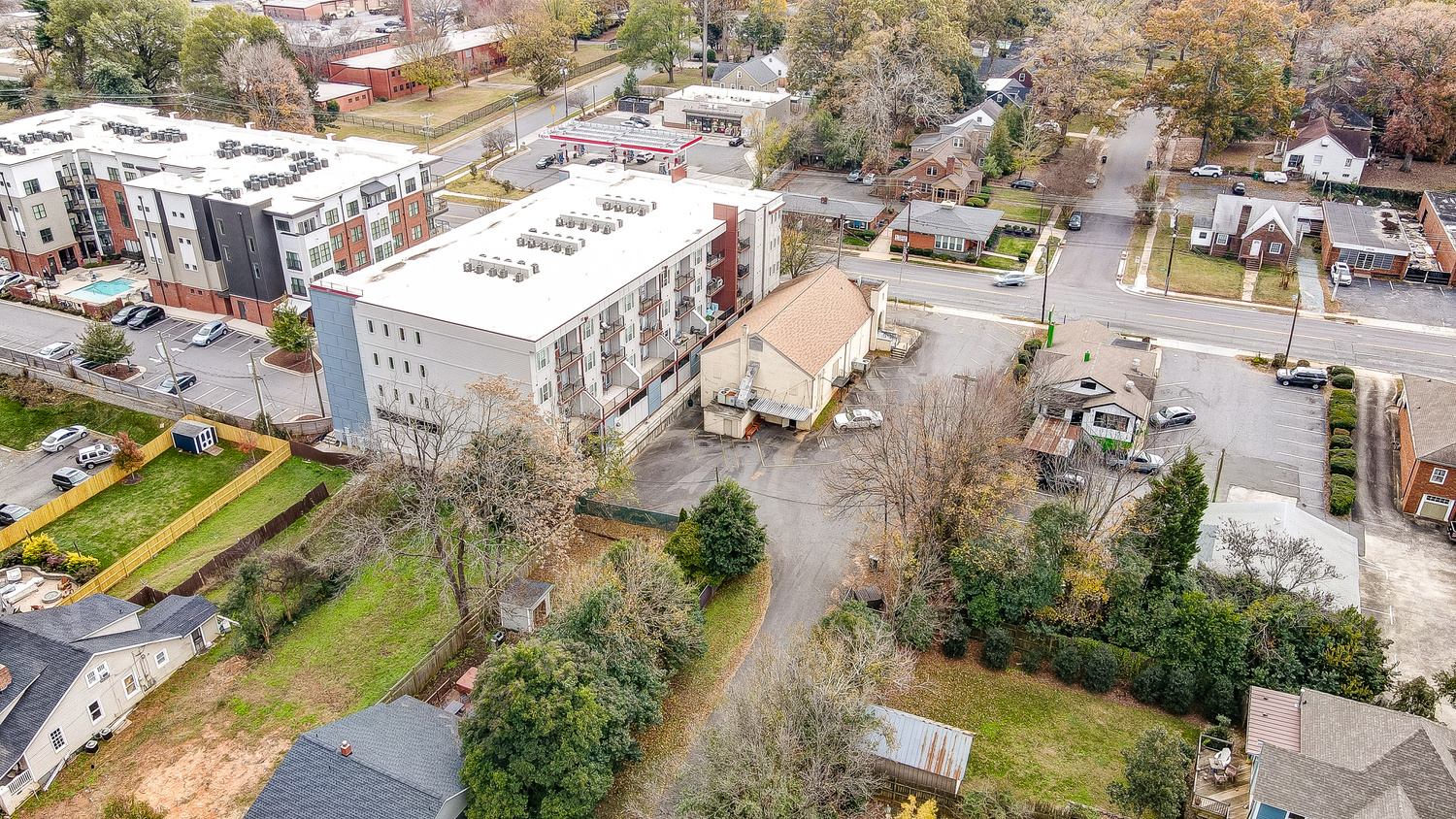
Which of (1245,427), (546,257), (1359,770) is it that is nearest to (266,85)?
(546,257)

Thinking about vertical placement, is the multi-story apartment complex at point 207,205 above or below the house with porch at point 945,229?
above

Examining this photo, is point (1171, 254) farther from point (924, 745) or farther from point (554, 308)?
point (924, 745)

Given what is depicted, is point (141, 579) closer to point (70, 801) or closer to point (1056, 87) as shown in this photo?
point (70, 801)

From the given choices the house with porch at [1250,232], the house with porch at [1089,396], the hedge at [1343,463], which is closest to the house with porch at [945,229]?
the house with porch at [1250,232]

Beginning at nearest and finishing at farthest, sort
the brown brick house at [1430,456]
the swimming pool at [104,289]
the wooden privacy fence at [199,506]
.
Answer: the wooden privacy fence at [199,506]
the brown brick house at [1430,456]
the swimming pool at [104,289]

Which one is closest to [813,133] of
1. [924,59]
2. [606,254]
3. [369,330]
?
[924,59]

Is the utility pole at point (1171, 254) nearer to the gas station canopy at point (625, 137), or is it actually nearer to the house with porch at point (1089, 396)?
the house with porch at point (1089, 396)

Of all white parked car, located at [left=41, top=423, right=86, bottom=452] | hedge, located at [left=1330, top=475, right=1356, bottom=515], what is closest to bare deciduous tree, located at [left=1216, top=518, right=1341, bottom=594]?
hedge, located at [left=1330, top=475, right=1356, bottom=515]
